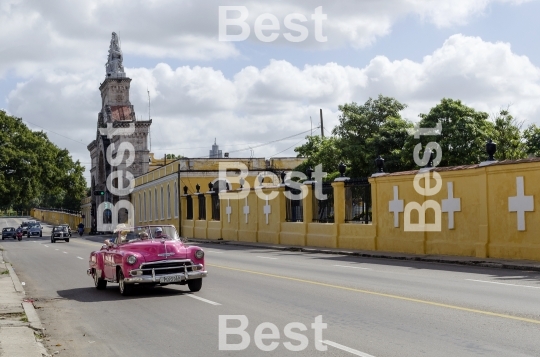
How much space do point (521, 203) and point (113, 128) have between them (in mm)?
81725

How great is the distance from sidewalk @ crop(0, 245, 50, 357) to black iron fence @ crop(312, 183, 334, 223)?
17227mm

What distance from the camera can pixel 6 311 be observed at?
13547 millimetres

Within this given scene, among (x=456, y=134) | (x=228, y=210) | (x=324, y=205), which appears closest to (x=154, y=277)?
(x=324, y=205)

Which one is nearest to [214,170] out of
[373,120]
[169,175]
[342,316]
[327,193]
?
[169,175]

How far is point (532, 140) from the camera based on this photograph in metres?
46.8

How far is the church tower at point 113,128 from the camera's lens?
315 feet

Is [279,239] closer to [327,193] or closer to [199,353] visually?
[327,193]

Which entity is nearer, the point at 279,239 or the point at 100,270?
the point at 100,270

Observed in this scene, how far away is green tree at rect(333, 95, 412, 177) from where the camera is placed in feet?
185

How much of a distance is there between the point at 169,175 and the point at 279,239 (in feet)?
103

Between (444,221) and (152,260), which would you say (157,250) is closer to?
→ (152,260)

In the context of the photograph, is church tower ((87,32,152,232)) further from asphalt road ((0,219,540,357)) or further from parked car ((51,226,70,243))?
asphalt road ((0,219,540,357))

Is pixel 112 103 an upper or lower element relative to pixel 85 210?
upper

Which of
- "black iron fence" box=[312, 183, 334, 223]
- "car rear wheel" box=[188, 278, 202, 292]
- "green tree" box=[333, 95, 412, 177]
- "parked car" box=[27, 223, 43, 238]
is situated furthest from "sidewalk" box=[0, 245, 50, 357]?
"parked car" box=[27, 223, 43, 238]
